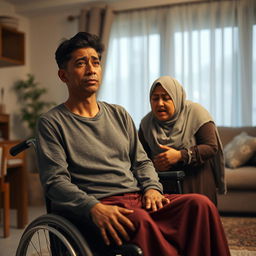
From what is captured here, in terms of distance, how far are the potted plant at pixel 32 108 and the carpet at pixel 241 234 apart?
2196 millimetres

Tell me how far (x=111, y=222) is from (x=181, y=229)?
0.80ft

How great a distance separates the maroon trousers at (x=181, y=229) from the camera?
3.90 ft

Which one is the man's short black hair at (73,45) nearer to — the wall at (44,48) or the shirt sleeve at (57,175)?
the shirt sleeve at (57,175)

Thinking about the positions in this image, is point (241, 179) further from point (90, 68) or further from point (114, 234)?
point (114, 234)

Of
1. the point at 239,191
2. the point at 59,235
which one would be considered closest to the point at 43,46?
the point at 239,191

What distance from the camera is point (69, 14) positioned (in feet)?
16.6

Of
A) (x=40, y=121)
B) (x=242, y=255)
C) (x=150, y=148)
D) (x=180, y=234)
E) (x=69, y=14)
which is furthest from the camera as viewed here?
(x=69, y=14)

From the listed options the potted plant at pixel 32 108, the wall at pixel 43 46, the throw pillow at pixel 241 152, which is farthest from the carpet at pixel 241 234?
the wall at pixel 43 46

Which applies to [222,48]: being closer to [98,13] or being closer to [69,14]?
[98,13]

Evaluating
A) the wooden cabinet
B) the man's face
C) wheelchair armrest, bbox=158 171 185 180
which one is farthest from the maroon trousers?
the wooden cabinet

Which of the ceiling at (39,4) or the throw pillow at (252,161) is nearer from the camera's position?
the throw pillow at (252,161)

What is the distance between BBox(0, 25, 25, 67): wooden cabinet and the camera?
13.6 ft

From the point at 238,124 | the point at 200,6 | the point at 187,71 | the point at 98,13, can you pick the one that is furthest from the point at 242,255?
the point at 98,13

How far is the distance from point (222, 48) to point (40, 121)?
3418mm
